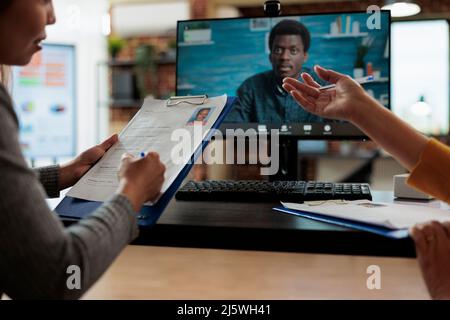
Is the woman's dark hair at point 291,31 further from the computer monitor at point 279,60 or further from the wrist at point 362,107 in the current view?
the wrist at point 362,107

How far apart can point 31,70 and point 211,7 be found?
2103 mm

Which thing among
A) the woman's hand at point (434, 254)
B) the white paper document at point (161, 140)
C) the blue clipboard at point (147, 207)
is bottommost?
the woman's hand at point (434, 254)

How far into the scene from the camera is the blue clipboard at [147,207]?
775 mm

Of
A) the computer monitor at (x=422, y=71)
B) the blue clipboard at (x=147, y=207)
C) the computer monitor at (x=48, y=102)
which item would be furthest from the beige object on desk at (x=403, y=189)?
the computer monitor at (x=422, y=71)

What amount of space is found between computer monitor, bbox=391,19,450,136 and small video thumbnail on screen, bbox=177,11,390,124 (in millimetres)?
4165

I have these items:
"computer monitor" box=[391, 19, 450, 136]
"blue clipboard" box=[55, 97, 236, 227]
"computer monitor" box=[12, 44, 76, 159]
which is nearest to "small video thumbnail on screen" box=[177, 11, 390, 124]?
"blue clipboard" box=[55, 97, 236, 227]

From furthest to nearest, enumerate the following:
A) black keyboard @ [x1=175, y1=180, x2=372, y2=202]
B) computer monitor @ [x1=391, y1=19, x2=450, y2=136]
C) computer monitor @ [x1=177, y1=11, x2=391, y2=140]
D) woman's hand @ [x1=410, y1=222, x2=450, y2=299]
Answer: computer monitor @ [x1=391, y1=19, x2=450, y2=136], computer monitor @ [x1=177, y1=11, x2=391, y2=140], black keyboard @ [x1=175, y1=180, x2=372, y2=202], woman's hand @ [x1=410, y1=222, x2=450, y2=299]

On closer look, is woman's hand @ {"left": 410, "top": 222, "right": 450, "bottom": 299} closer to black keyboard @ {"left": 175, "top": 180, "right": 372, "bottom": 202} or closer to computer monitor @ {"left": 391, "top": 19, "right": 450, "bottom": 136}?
black keyboard @ {"left": 175, "top": 180, "right": 372, "bottom": 202}

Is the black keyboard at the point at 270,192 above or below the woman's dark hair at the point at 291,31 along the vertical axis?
below

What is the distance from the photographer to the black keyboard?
0.98 metres

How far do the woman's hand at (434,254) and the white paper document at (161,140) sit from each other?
15.2 inches

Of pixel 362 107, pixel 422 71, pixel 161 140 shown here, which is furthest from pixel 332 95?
pixel 422 71

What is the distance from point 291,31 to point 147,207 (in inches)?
31.7

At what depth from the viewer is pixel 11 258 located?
24.2 inches
